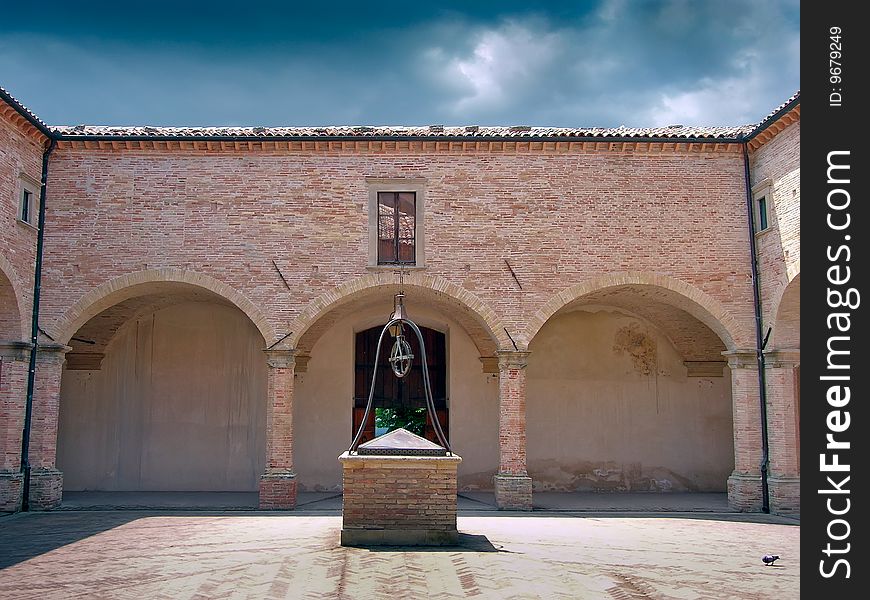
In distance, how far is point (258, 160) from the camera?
1546 cm

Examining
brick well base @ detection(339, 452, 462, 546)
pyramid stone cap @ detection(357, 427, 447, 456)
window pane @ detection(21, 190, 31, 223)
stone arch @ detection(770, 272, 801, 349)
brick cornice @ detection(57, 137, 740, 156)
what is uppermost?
brick cornice @ detection(57, 137, 740, 156)

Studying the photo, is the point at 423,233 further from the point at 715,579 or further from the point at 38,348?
the point at 715,579

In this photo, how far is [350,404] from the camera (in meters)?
18.5

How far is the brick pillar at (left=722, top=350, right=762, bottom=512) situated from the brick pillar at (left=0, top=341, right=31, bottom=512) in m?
12.9

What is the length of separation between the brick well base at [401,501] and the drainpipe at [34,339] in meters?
8.03

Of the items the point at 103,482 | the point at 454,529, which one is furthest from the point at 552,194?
the point at 103,482

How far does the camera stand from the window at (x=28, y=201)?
1456 centimetres

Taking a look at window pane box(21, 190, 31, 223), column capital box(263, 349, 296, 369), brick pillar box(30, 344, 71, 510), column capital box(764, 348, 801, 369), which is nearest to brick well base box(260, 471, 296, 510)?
column capital box(263, 349, 296, 369)

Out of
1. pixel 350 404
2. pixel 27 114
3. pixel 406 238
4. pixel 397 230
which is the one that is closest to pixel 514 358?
pixel 406 238

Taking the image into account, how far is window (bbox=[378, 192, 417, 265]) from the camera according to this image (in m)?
15.4

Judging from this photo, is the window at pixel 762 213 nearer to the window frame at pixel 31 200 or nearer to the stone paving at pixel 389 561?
the stone paving at pixel 389 561

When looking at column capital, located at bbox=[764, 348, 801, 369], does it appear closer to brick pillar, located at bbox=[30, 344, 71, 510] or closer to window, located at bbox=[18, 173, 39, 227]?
brick pillar, located at bbox=[30, 344, 71, 510]

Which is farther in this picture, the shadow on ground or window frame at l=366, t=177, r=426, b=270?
window frame at l=366, t=177, r=426, b=270
